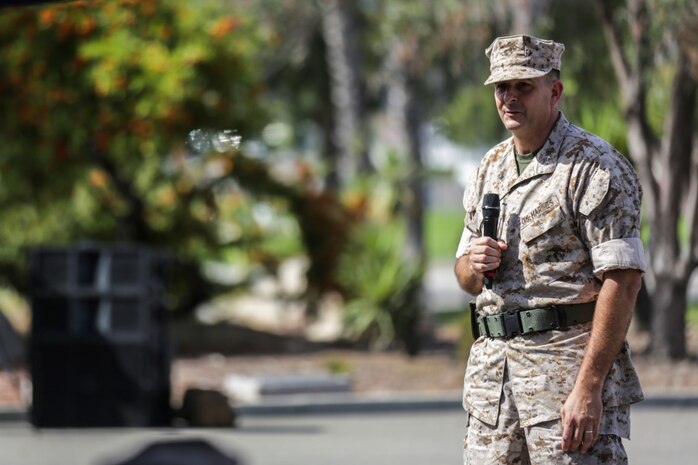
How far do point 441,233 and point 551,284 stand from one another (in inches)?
2198

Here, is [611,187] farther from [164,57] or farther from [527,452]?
[164,57]

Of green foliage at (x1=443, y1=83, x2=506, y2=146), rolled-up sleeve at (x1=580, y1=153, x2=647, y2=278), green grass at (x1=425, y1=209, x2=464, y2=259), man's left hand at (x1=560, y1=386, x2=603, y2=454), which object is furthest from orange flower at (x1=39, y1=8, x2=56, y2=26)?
green grass at (x1=425, y1=209, x2=464, y2=259)

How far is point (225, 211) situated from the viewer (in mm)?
19406

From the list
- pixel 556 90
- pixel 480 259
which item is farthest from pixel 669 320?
pixel 480 259

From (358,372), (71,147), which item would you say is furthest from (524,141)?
(71,147)

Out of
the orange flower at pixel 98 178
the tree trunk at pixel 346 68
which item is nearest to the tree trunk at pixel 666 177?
the orange flower at pixel 98 178

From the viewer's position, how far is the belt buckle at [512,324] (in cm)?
432

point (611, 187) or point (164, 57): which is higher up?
point (164, 57)

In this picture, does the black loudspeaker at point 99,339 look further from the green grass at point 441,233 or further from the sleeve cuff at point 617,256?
the green grass at point 441,233

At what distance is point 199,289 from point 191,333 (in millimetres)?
617

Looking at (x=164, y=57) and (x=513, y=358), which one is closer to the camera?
(x=513, y=358)

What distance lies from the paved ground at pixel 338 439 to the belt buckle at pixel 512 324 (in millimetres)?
5457

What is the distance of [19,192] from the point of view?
59.4 feet

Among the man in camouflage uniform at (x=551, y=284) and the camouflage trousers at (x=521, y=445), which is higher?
the man in camouflage uniform at (x=551, y=284)
